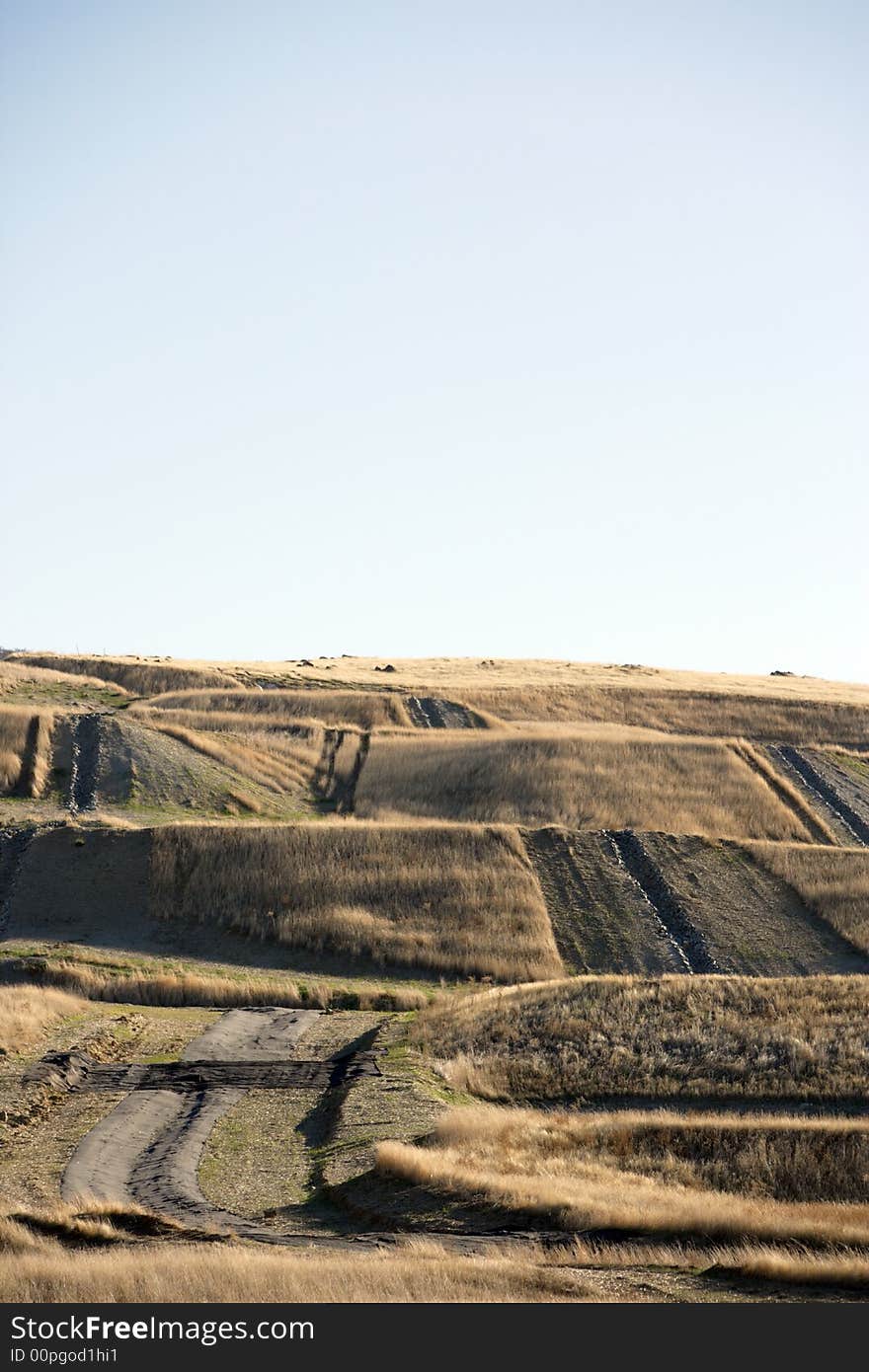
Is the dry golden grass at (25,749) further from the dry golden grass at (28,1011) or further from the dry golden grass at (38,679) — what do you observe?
the dry golden grass at (28,1011)

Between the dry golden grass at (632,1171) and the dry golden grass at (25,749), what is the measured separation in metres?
36.0

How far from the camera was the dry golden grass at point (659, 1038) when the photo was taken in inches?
1103

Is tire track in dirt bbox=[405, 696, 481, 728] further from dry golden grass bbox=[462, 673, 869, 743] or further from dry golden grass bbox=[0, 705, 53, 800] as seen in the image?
dry golden grass bbox=[0, 705, 53, 800]

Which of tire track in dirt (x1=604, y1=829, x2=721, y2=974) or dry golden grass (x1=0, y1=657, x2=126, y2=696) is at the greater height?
dry golden grass (x1=0, y1=657, x2=126, y2=696)

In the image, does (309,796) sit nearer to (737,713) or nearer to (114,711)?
A: (114,711)

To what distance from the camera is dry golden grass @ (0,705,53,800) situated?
5747 cm

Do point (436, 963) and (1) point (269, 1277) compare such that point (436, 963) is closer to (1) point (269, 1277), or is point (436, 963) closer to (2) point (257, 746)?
(2) point (257, 746)

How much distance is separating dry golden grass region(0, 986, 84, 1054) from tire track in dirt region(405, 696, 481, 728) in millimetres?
41533

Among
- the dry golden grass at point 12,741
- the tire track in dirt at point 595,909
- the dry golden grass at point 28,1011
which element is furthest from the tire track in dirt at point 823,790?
the dry golden grass at point 12,741

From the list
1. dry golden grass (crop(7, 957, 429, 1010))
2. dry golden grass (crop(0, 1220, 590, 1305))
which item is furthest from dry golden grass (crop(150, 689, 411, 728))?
dry golden grass (crop(0, 1220, 590, 1305))

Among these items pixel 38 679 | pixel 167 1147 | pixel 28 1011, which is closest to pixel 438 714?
pixel 38 679
